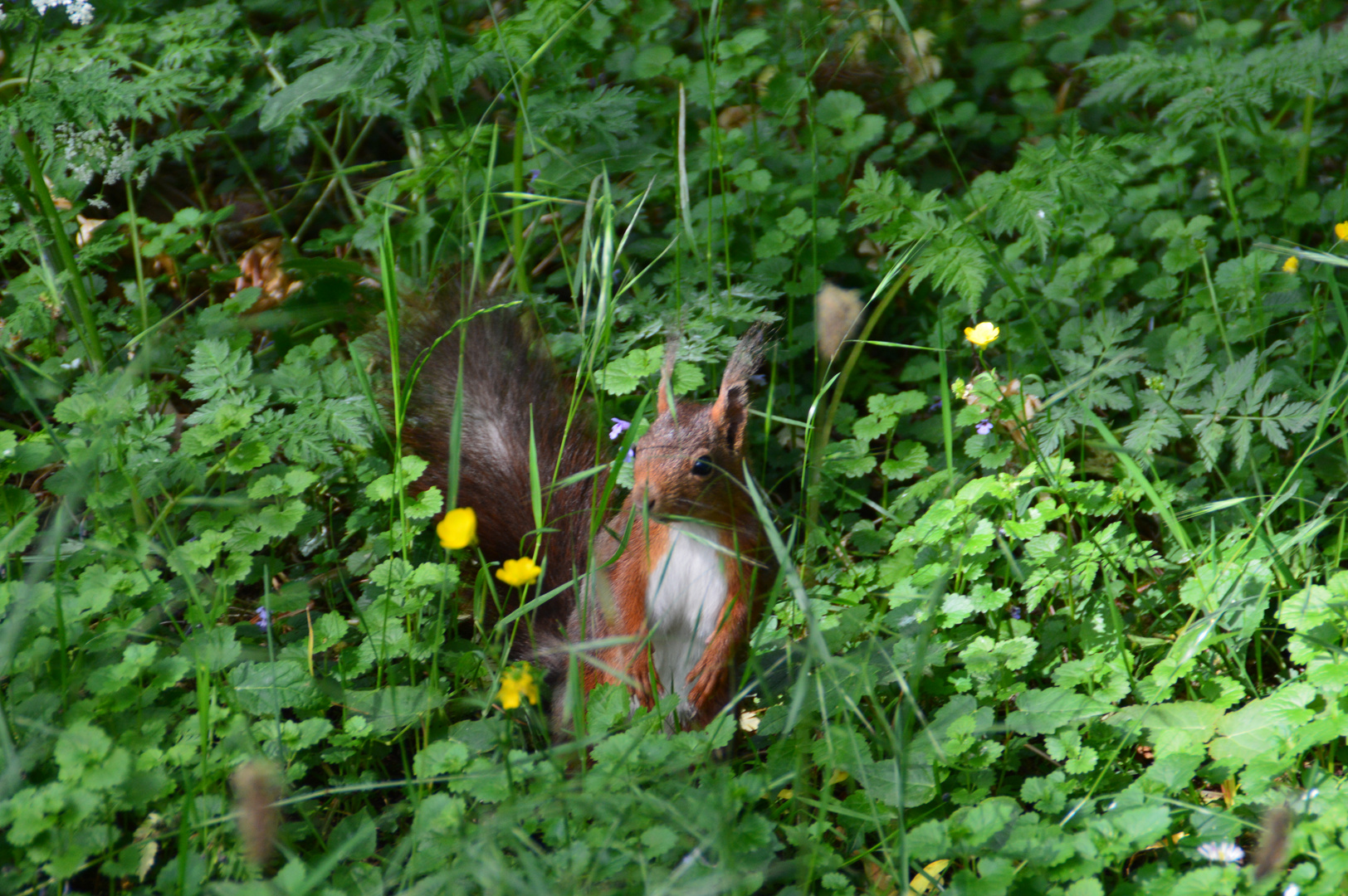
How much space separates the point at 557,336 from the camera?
2.65 metres

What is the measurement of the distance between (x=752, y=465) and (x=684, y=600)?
0.58m

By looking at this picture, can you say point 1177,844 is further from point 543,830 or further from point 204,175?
point 204,175

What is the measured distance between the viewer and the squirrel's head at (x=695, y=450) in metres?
1.96

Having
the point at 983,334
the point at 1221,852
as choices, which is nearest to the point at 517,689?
the point at 1221,852

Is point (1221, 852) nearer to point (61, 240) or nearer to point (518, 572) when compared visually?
point (518, 572)

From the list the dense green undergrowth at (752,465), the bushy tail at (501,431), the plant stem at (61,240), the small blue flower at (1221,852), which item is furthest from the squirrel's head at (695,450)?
the plant stem at (61,240)

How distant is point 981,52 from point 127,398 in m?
3.00

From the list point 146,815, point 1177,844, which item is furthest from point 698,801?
point 146,815

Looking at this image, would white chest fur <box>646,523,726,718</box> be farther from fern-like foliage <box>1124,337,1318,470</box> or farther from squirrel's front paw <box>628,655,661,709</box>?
fern-like foliage <box>1124,337,1318,470</box>

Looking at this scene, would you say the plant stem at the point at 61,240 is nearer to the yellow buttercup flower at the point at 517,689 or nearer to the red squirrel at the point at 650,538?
the red squirrel at the point at 650,538

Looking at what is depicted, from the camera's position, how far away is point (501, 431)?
238cm

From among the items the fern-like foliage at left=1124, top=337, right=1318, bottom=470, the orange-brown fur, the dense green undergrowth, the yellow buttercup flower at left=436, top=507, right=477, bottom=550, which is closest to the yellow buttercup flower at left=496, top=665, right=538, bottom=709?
the dense green undergrowth

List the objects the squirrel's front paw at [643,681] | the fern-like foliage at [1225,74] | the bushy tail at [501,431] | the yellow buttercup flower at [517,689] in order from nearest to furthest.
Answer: the yellow buttercup flower at [517,689] < the squirrel's front paw at [643,681] < the bushy tail at [501,431] < the fern-like foliage at [1225,74]

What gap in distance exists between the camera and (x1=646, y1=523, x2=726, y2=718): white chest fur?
200 centimetres
